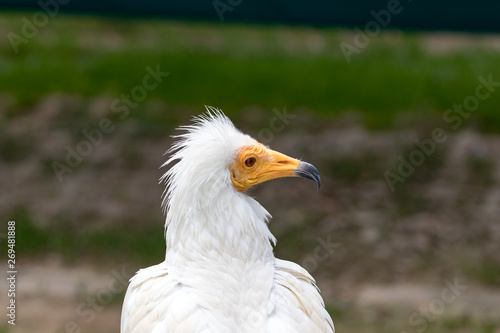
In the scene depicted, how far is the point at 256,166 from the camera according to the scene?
405cm

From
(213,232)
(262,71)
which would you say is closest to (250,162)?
(213,232)

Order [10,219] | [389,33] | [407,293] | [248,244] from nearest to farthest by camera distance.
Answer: [248,244]
[407,293]
[10,219]
[389,33]

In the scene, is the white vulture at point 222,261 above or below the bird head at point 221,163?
below

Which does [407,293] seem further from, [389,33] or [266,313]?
[389,33]

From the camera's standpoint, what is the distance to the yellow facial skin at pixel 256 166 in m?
4.01

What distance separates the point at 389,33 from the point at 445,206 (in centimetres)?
432

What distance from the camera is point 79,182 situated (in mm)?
9367

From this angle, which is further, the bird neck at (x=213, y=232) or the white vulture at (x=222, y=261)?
the bird neck at (x=213, y=232)

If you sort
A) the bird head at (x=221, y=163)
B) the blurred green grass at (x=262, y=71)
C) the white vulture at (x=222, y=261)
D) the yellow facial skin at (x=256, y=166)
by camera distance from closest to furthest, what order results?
1. the white vulture at (x=222, y=261)
2. the bird head at (x=221, y=163)
3. the yellow facial skin at (x=256, y=166)
4. the blurred green grass at (x=262, y=71)

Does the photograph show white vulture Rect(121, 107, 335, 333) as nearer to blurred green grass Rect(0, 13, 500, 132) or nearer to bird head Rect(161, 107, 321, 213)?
bird head Rect(161, 107, 321, 213)

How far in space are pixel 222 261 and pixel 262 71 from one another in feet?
23.5

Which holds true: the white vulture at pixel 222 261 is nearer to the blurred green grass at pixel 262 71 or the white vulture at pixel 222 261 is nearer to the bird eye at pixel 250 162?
the bird eye at pixel 250 162

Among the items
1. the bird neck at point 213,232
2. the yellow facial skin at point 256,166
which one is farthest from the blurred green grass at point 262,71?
the bird neck at point 213,232

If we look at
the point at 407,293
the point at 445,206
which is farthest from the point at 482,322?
the point at 445,206
